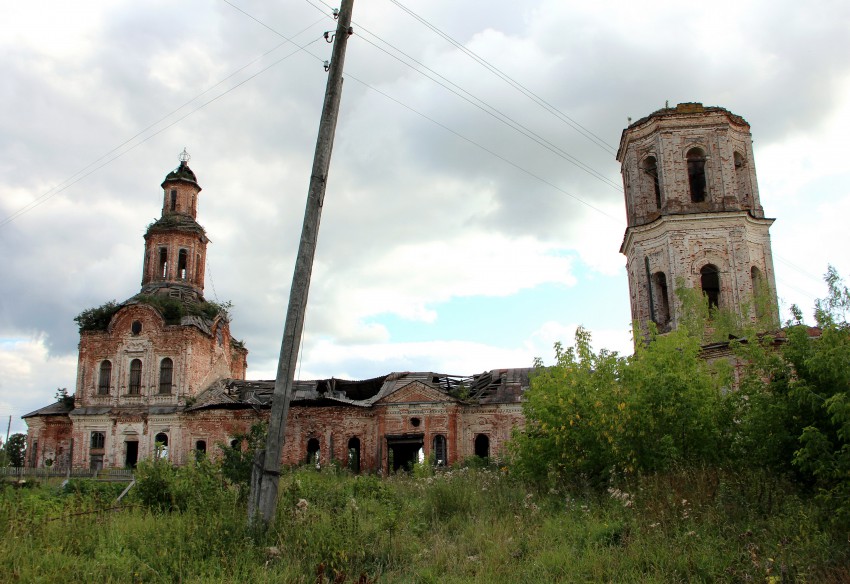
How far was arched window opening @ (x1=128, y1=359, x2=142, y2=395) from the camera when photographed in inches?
1246

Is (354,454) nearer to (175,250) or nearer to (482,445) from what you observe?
(482,445)

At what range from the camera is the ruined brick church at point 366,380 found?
82.6 feet

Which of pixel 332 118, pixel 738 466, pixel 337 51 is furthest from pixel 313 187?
pixel 738 466

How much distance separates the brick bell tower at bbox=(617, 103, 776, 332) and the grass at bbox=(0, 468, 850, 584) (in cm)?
1662

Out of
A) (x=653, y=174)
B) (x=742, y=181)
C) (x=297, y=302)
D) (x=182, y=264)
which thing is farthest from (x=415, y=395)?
(x=297, y=302)

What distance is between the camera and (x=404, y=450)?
99.6 ft

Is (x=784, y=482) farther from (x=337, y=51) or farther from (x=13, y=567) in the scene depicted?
(x=13, y=567)

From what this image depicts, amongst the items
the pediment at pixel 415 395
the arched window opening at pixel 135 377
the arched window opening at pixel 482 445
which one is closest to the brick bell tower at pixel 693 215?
the arched window opening at pixel 482 445

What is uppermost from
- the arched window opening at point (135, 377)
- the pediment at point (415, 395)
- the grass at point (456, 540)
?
the arched window opening at point (135, 377)

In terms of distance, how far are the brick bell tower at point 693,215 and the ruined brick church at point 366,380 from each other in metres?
0.05

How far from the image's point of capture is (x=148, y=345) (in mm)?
31906

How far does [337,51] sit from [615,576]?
24.8 feet

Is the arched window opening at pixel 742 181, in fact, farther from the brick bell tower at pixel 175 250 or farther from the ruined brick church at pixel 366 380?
the brick bell tower at pixel 175 250

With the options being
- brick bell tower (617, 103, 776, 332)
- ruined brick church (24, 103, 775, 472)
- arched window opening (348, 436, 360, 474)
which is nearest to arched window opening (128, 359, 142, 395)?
ruined brick church (24, 103, 775, 472)
